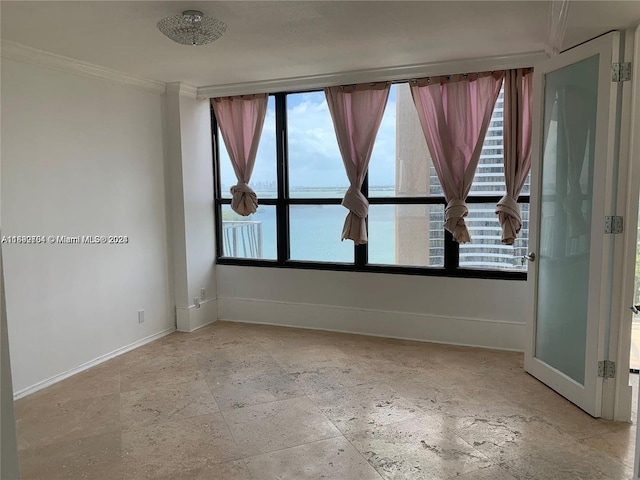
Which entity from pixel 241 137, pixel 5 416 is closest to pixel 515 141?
pixel 241 137

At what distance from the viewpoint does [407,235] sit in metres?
4.61

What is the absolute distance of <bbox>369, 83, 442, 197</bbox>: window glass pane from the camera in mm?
4457

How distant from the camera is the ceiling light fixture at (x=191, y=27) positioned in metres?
2.77

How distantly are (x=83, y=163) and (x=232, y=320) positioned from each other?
2299mm

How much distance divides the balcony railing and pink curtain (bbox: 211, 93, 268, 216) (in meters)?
0.28

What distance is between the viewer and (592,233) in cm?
300

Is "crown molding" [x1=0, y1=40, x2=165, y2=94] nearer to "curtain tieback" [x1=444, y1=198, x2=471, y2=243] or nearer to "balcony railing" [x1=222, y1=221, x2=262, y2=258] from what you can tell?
"balcony railing" [x1=222, y1=221, x2=262, y2=258]

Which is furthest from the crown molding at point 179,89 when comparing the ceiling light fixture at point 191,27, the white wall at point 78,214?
the ceiling light fixture at point 191,27

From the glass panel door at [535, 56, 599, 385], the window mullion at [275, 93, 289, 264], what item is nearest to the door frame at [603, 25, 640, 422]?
the glass panel door at [535, 56, 599, 385]

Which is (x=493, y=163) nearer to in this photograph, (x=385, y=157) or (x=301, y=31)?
(x=385, y=157)

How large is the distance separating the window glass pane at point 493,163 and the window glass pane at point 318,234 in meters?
1.31

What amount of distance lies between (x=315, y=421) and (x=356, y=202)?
7.14 ft

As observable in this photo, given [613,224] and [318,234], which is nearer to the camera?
[613,224]

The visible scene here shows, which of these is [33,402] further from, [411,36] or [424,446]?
[411,36]
